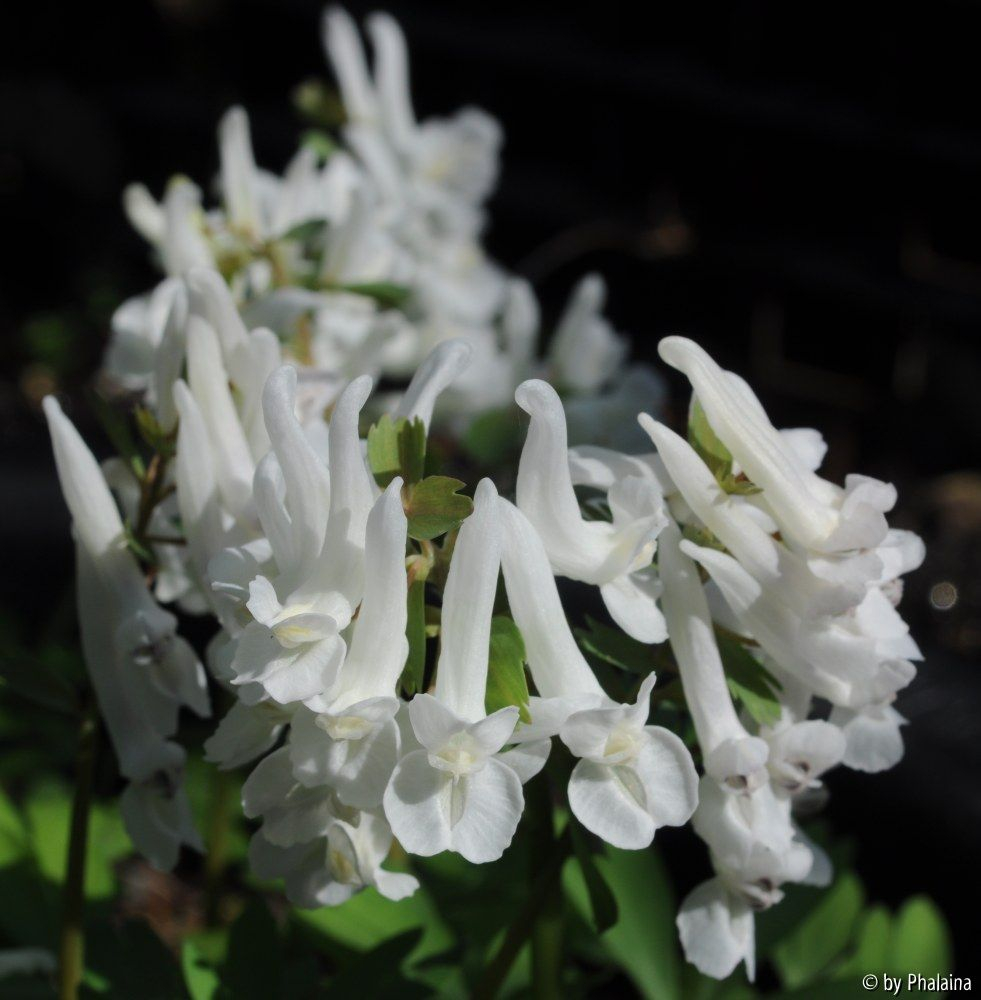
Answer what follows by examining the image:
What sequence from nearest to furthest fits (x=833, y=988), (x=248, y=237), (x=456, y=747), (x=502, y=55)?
1. (x=456, y=747)
2. (x=833, y=988)
3. (x=248, y=237)
4. (x=502, y=55)

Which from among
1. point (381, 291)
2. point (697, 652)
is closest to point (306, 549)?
point (697, 652)

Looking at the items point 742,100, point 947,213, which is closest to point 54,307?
point 742,100

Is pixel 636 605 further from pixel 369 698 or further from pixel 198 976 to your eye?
pixel 198 976

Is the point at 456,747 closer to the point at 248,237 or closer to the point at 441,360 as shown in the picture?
the point at 441,360

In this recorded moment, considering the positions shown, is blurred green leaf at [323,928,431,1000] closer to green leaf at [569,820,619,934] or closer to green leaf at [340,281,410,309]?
green leaf at [569,820,619,934]

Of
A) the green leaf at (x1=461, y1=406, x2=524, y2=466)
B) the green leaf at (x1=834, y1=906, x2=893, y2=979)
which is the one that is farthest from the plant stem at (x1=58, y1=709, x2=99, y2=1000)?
the green leaf at (x1=834, y1=906, x2=893, y2=979)

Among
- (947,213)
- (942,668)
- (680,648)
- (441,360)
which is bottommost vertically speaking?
(942,668)

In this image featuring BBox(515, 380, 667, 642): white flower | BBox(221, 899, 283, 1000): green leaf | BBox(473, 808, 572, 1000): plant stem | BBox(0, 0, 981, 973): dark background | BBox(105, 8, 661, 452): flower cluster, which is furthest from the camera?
BBox(0, 0, 981, 973): dark background
